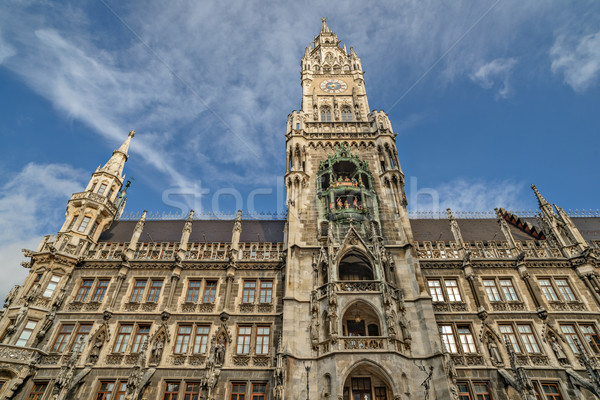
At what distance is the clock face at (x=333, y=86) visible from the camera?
133 feet

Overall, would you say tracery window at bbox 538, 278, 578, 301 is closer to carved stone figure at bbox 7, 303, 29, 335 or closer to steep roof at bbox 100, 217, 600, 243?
steep roof at bbox 100, 217, 600, 243

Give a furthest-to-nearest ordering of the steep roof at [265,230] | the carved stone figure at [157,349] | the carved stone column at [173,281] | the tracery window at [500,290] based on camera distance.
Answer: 1. the steep roof at [265,230]
2. the tracery window at [500,290]
3. the carved stone column at [173,281]
4. the carved stone figure at [157,349]

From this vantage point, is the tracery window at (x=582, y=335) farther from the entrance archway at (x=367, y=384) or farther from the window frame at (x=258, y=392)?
the window frame at (x=258, y=392)

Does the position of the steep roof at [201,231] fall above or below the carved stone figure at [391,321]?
above

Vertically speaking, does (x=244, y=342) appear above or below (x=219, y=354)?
above

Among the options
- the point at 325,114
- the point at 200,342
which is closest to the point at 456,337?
the point at 200,342

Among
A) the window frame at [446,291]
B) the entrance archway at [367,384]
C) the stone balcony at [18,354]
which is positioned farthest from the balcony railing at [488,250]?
the stone balcony at [18,354]

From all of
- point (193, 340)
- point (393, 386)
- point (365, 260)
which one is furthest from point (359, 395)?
point (193, 340)

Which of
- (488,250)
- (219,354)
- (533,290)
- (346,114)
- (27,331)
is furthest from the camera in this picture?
(346,114)

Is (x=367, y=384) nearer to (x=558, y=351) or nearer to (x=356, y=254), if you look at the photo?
(x=356, y=254)

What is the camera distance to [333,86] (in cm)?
4112

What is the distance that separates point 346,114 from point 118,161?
77.9ft

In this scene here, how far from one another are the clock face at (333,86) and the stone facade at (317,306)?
1092 centimetres

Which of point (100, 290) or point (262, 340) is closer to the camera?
point (262, 340)
